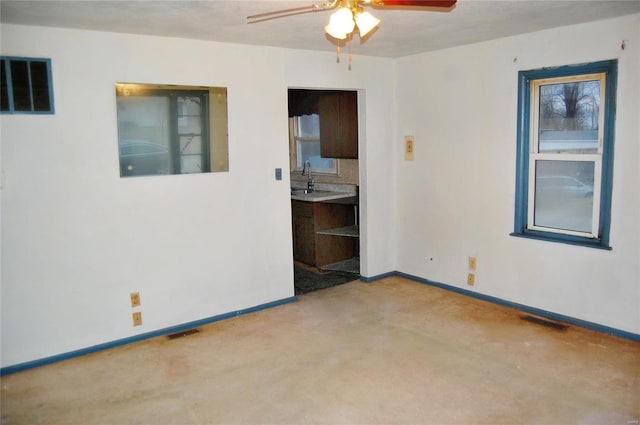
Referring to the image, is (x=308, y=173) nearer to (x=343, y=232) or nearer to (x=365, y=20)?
(x=343, y=232)

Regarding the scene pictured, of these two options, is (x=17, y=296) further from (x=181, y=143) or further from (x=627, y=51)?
(x=627, y=51)

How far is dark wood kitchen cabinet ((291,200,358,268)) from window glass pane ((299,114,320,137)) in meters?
1.14

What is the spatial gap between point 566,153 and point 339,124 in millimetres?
2406

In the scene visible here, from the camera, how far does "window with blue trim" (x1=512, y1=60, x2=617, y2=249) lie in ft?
12.2

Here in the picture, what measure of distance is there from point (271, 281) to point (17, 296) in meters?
1.96

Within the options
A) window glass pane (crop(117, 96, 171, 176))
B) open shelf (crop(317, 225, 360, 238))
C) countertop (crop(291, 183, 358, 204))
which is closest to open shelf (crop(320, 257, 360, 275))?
open shelf (crop(317, 225, 360, 238))

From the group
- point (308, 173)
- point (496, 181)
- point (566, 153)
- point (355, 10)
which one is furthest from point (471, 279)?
point (355, 10)

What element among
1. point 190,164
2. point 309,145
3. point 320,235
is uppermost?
point 309,145

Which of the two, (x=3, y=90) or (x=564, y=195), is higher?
(x=3, y=90)

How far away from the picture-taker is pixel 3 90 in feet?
10.6

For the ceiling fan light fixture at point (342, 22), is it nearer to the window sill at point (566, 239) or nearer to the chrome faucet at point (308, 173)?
the window sill at point (566, 239)

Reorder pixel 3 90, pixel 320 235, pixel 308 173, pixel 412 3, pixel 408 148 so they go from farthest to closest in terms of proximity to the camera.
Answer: pixel 308 173, pixel 320 235, pixel 408 148, pixel 3 90, pixel 412 3

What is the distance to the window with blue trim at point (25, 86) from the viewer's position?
10.6 feet

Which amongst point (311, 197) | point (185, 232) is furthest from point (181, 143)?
point (311, 197)
